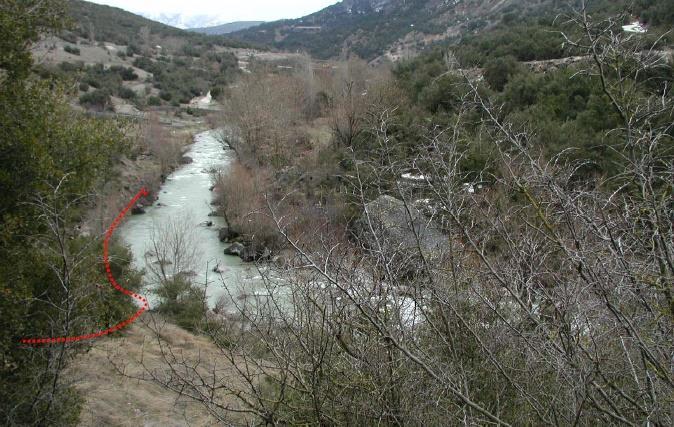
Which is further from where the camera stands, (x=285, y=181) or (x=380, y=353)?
(x=285, y=181)

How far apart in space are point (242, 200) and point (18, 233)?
14102 mm

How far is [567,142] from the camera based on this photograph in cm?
1521

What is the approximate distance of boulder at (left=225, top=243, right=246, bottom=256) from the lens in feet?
61.1

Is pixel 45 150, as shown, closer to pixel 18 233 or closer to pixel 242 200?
pixel 18 233

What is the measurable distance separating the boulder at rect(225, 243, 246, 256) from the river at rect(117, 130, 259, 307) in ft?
0.88

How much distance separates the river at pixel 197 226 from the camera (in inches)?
634

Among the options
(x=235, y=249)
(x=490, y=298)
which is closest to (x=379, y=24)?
(x=235, y=249)

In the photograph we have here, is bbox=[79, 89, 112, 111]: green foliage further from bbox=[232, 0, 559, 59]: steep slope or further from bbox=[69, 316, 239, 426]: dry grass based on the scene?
bbox=[232, 0, 559, 59]: steep slope

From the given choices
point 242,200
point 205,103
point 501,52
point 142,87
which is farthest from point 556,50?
point 142,87

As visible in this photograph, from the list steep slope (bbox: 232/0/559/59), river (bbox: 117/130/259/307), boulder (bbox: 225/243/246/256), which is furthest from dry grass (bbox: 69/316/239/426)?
steep slope (bbox: 232/0/559/59)

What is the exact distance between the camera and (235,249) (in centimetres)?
1873

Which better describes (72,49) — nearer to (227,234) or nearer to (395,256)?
(227,234)

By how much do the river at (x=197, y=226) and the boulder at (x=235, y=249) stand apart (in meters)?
0.27

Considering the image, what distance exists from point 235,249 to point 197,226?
2.94 m
